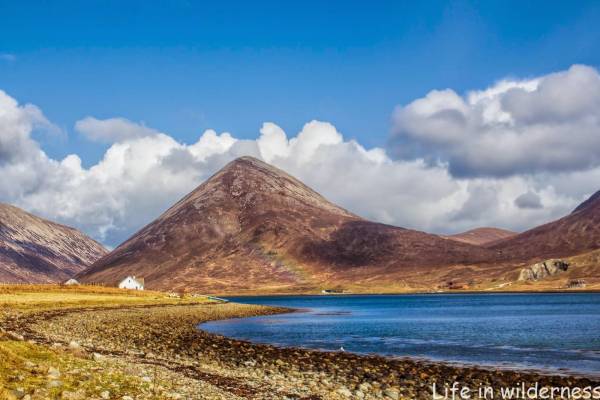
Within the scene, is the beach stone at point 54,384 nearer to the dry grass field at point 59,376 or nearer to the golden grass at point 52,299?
the dry grass field at point 59,376

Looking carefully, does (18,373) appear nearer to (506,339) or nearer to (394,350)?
(394,350)

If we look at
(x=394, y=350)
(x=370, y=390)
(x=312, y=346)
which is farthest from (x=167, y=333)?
(x=370, y=390)

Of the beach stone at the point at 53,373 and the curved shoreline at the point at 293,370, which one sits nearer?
the beach stone at the point at 53,373

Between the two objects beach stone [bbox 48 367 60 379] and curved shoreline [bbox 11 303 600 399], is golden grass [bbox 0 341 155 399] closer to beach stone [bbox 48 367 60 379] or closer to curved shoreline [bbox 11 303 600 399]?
beach stone [bbox 48 367 60 379]

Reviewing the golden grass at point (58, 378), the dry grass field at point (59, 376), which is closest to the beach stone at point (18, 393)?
the dry grass field at point (59, 376)

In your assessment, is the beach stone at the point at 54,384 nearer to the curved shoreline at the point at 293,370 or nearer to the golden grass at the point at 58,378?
the golden grass at the point at 58,378

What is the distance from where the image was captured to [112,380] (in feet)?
74.0

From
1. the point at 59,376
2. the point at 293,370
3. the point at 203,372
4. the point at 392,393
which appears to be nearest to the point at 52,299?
the point at 293,370

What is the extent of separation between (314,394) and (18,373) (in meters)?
13.2

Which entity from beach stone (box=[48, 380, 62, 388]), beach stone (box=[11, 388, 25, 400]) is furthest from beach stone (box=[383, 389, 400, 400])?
beach stone (box=[11, 388, 25, 400])

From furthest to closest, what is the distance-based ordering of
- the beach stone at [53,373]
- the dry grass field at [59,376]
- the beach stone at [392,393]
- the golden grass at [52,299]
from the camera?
1. the golden grass at [52,299]
2. the beach stone at [392,393]
3. the beach stone at [53,373]
4. the dry grass field at [59,376]

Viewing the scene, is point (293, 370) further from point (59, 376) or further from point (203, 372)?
point (59, 376)

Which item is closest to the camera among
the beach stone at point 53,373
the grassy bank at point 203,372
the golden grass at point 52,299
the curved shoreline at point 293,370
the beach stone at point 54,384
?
the beach stone at point 54,384

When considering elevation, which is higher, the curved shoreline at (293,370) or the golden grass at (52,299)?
the golden grass at (52,299)
